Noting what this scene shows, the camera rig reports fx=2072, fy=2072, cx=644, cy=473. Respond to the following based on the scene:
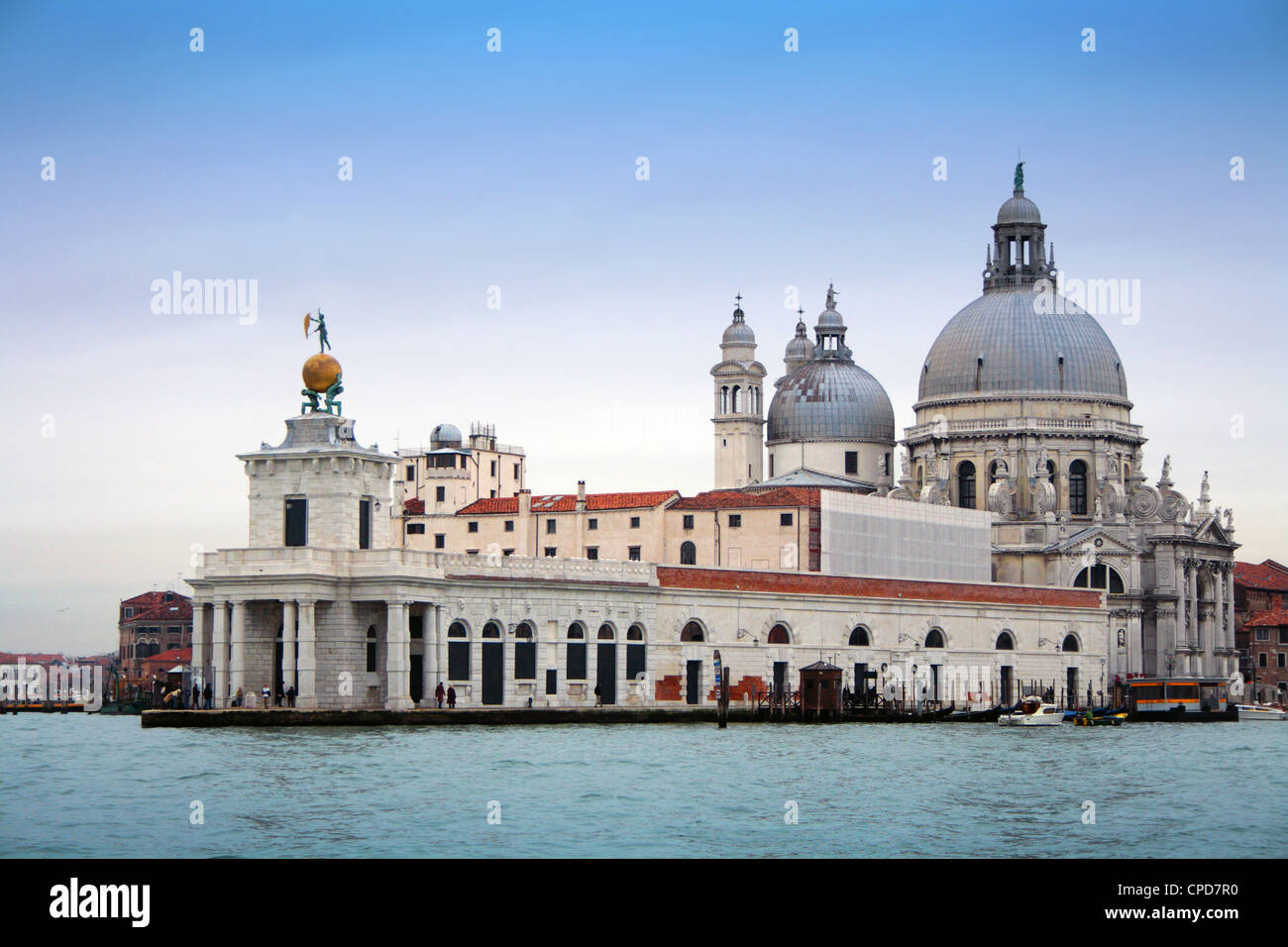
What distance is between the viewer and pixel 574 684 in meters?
57.7

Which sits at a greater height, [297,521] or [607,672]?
[297,521]

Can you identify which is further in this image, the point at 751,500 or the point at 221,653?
the point at 751,500

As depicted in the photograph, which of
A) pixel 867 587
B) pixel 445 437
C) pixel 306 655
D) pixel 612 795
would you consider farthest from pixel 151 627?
pixel 612 795

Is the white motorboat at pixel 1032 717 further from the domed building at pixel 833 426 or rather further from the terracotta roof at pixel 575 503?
the domed building at pixel 833 426

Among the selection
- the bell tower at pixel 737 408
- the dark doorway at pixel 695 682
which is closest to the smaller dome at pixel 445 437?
the bell tower at pixel 737 408

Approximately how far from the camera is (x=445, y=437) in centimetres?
9175

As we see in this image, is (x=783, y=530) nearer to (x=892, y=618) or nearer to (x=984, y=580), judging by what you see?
(x=892, y=618)

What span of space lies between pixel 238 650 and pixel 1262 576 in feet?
240

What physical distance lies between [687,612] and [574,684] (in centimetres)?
527

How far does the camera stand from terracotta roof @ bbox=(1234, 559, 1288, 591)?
106125 mm

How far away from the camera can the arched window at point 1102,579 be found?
276 ft

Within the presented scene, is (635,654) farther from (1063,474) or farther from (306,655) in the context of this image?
(1063,474)

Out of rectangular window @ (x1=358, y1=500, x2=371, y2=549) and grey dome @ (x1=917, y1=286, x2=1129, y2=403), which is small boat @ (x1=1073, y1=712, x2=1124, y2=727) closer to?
grey dome @ (x1=917, y1=286, x2=1129, y2=403)

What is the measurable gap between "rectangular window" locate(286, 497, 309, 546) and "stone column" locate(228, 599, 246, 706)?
2.14 meters
